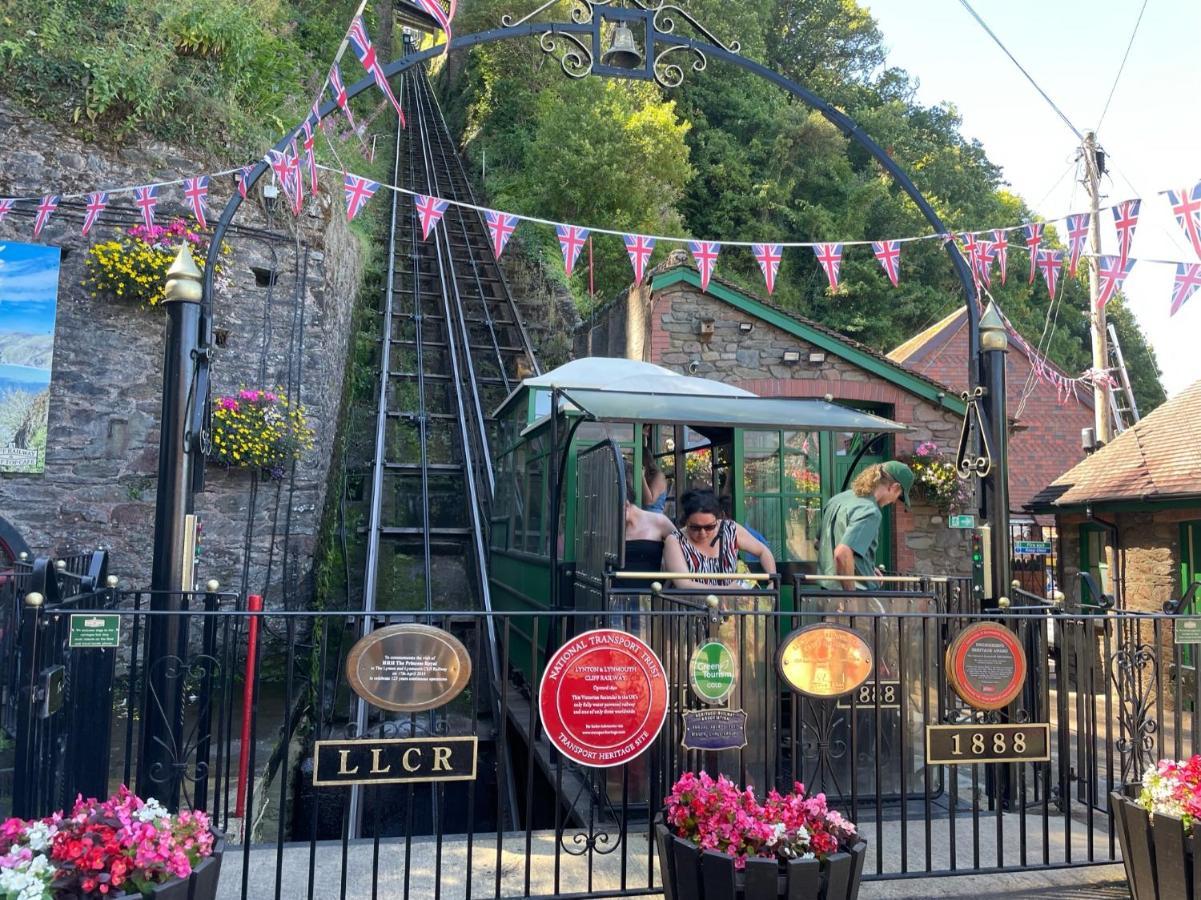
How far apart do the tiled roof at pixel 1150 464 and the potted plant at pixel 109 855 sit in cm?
1044

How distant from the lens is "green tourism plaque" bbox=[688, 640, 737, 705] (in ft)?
12.6

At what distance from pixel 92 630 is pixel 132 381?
5.78 metres

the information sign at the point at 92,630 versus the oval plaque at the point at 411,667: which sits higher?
the information sign at the point at 92,630

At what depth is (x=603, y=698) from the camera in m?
3.71

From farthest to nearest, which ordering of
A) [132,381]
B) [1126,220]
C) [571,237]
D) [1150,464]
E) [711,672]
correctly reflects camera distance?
1. [1150,464]
2. [132,381]
3. [571,237]
4. [1126,220]
5. [711,672]

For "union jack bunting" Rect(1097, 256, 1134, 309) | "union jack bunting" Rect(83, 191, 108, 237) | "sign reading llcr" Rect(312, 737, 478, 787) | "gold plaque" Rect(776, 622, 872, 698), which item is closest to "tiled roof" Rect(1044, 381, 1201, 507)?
"union jack bunting" Rect(1097, 256, 1134, 309)

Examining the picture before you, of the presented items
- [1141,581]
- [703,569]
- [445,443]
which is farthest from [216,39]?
[1141,581]

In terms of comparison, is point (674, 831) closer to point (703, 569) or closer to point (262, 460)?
point (703, 569)

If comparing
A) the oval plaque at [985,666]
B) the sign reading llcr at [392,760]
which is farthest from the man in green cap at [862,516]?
the sign reading llcr at [392,760]

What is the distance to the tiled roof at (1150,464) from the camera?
1048cm

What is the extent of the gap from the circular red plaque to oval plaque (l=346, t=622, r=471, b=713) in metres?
0.38

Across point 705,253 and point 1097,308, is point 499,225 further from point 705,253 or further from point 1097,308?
point 1097,308

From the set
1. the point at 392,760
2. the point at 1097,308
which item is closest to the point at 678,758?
the point at 392,760

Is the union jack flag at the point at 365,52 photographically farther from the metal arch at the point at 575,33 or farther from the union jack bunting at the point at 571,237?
the union jack bunting at the point at 571,237
